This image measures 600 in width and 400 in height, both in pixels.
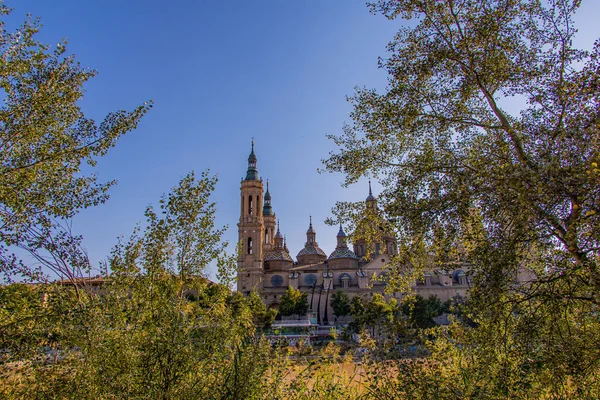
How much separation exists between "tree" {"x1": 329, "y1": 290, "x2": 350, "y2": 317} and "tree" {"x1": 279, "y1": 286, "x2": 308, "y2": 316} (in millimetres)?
3377

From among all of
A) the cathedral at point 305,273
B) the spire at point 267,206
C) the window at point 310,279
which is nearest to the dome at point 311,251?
the cathedral at point 305,273

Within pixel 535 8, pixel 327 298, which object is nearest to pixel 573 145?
pixel 535 8

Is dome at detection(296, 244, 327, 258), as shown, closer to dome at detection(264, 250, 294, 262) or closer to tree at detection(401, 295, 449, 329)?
dome at detection(264, 250, 294, 262)

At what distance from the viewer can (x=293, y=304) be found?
45.2 meters

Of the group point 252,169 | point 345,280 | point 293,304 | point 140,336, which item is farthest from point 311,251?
point 140,336

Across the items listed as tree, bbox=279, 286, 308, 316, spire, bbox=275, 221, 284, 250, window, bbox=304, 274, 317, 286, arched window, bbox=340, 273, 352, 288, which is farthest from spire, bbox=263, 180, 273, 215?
tree, bbox=279, 286, 308, 316

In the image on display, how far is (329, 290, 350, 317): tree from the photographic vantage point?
149ft

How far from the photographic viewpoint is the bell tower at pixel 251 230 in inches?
1998

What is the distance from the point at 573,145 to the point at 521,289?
6.15 ft

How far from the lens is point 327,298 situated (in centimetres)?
5066

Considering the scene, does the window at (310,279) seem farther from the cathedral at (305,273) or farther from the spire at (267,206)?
the spire at (267,206)

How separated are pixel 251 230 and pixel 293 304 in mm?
12336

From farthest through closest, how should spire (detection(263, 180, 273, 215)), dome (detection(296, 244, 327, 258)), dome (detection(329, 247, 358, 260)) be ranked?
spire (detection(263, 180, 273, 215)), dome (detection(296, 244, 327, 258)), dome (detection(329, 247, 358, 260))

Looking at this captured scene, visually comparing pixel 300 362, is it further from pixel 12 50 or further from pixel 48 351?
pixel 12 50
